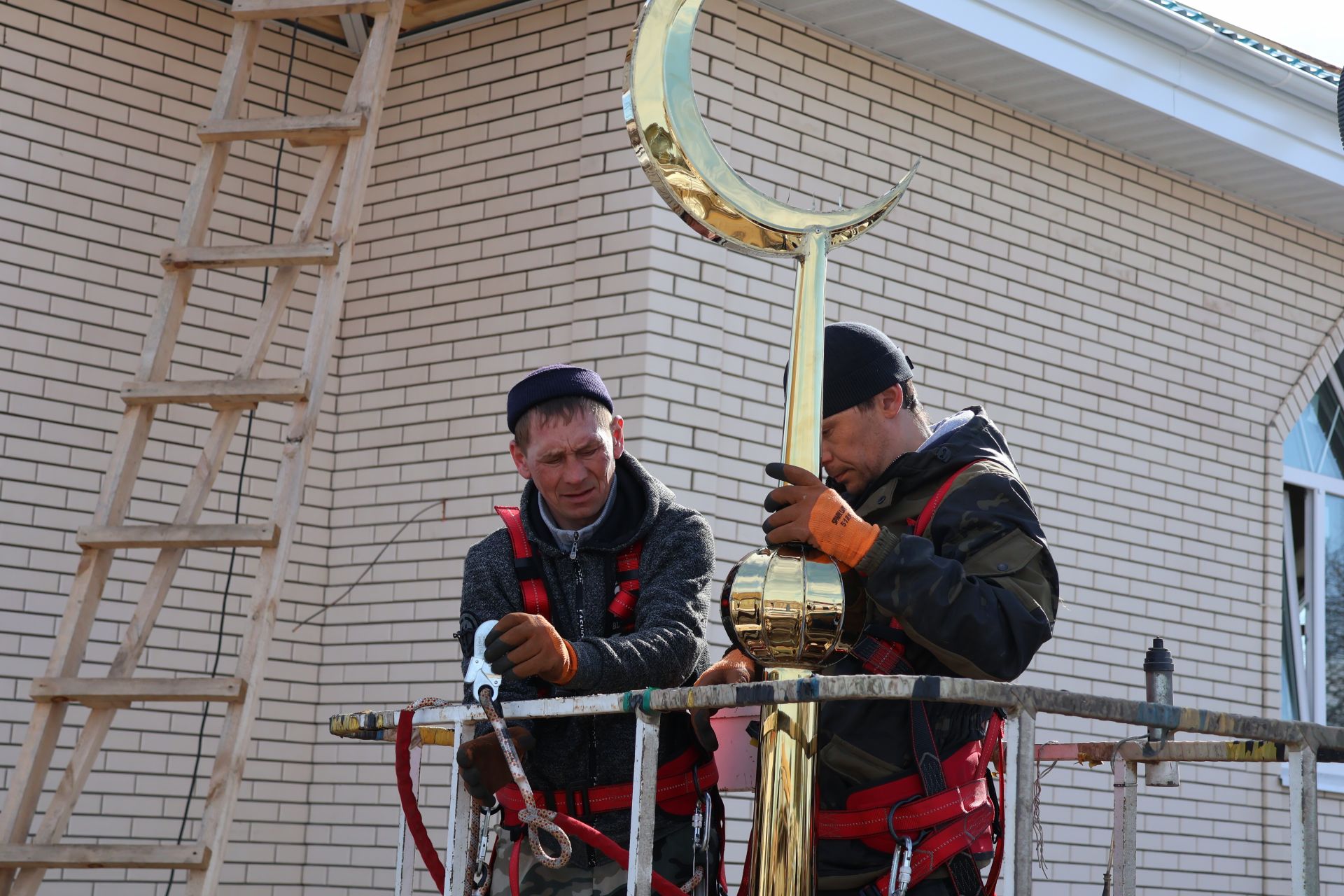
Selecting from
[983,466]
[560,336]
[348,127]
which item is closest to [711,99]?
[560,336]

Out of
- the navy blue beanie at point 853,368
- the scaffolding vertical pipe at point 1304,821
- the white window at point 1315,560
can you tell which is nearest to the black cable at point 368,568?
the navy blue beanie at point 853,368

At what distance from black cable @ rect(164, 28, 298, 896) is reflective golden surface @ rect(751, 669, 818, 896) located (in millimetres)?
4307

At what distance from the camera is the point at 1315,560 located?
9.41m

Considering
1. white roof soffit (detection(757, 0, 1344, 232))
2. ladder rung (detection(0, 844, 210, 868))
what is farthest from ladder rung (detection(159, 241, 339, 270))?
white roof soffit (detection(757, 0, 1344, 232))

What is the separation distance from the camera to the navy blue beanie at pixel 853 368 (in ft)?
9.59

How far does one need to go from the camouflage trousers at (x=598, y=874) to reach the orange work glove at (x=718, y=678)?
21 cm

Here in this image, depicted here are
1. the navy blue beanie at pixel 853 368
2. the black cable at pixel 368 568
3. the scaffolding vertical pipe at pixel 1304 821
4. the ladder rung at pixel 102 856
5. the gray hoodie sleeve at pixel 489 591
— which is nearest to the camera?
the scaffolding vertical pipe at pixel 1304 821

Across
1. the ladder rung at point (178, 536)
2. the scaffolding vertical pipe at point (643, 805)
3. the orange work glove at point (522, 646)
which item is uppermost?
the ladder rung at point (178, 536)

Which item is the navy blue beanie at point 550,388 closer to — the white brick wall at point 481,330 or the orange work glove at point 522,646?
the orange work glove at point 522,646

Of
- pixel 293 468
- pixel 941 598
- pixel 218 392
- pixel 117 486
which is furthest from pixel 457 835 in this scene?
pixel 117 486

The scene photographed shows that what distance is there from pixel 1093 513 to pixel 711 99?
2953 mm

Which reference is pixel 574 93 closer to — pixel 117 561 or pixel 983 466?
pixel 117 561

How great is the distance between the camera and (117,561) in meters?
6.52

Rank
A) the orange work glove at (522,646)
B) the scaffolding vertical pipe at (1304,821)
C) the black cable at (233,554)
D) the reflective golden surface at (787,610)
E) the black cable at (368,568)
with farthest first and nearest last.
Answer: the black cable at (368,568), the black cable at (233,554), the orange work glove at (522,646), the scaffolding vertical pipe at (1304,821), the reflective golden surface at (787,610)
